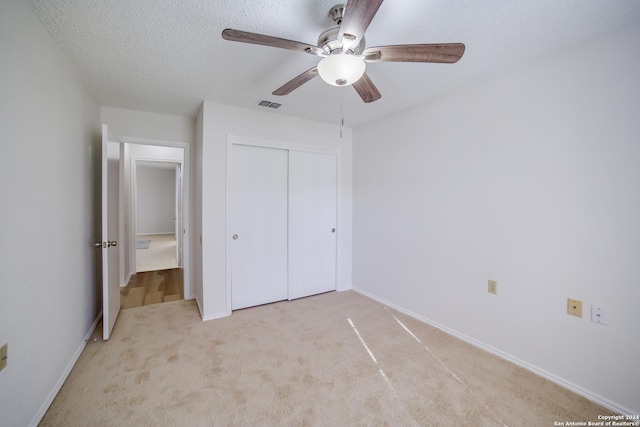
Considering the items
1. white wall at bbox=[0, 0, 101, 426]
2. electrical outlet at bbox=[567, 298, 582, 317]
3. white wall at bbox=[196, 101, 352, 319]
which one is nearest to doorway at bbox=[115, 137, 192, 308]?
white wall at bbox=[196, 101, 352, 319]

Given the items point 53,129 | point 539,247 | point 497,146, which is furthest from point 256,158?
point 539,247

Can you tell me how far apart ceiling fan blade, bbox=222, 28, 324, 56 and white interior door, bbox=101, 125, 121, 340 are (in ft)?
5.68

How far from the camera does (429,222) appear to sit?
2.65 m

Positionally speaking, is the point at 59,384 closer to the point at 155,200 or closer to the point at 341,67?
the point at 341,67

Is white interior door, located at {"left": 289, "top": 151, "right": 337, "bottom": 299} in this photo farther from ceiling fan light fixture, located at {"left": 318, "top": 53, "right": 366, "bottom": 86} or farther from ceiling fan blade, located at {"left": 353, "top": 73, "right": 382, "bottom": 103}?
ceiling fan light fixture, located at {"left": 318, "top": 53, "right": 366, "bottom": 86}

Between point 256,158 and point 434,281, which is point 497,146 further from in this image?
point 256,158

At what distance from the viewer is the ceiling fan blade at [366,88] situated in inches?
64.4

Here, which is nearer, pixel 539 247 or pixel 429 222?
pixel 539 247

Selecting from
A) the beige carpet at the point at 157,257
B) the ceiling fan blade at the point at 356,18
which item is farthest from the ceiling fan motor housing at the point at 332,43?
the beige carpet at the point at 157,257

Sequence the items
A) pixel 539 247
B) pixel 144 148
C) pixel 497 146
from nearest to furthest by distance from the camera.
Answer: pixel 539 247
pixel 497 146
pixel 144 148

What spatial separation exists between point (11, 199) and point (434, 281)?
3077 mm

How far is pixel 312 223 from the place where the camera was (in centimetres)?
→ 340

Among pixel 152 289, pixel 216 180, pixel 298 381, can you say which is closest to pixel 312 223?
pixel 216 180

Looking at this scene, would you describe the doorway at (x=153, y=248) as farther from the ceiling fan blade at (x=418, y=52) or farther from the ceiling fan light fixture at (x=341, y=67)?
the ceiling fan blade at (x=418, y=52)
